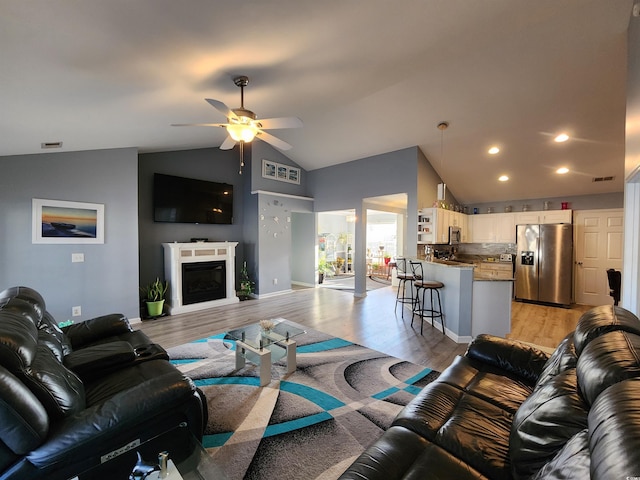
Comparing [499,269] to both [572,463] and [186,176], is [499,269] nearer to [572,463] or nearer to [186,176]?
[572,463]

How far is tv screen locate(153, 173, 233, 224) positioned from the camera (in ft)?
17.0

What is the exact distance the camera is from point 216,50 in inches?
93.3

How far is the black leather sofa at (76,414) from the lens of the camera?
110 centimetres

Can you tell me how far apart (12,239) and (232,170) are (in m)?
3.86

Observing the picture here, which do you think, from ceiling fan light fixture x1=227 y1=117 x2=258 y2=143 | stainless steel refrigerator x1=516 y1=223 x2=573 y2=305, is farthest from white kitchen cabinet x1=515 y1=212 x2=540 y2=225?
ceiling fan light fixture x1=227 y1=117 x2=258 y2=143

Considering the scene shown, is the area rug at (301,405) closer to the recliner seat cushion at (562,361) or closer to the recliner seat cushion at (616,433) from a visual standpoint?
the recliner seat cushion at (562,361)

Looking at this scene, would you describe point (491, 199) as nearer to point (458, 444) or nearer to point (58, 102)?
point (458, 444)

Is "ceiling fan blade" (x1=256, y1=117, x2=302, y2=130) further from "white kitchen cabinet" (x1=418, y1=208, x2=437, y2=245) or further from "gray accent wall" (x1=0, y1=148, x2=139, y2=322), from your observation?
"white kitchen cabinet" (x1=418, y1=208, x2=437, y2=245)

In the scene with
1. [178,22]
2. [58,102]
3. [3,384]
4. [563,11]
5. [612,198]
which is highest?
[563,11]

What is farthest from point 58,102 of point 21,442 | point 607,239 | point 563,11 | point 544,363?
point 607,239

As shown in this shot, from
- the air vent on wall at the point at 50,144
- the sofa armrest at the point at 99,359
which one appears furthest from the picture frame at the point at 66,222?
the sofa armrest at the point at 99,359

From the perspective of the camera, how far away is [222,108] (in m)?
2.57

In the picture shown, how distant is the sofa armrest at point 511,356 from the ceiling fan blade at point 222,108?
9.71ft

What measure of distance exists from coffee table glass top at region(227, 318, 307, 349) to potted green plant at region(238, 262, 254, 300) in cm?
311
